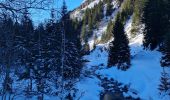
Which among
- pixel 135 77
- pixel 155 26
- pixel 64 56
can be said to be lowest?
pixel 135 77

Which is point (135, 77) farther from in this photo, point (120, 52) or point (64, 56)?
point (64, 56)

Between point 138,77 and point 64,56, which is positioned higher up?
point 64,56

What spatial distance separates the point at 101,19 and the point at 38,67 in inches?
4690

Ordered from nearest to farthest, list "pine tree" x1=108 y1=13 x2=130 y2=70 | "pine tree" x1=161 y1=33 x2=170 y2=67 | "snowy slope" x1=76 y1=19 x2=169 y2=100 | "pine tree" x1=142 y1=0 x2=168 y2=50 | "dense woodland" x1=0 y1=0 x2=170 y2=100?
"dense woodland" x1=0 y1=0 x2=170 y2=100, "snowy slope" x1=76 y1=19 x2=169 y2=100, "pine tree" x1=161 y1=33 x2=170 y2=67, "pine tree" x1=108 y1=13 x2=130 y2=70, "pine tree" x1=142 y1=0 x2=168 y2=50

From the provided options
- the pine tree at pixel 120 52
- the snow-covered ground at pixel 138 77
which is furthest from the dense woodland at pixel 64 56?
the snow-covered ground at pixel 138 77

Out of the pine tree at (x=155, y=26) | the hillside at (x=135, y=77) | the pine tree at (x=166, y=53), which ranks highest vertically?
the pine tree at (x=155, y=26)

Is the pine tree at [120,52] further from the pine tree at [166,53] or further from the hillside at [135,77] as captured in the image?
the pine tree at [166,53]

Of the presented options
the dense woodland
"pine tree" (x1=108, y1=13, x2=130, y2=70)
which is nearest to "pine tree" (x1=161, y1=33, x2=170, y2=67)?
the dense woodland

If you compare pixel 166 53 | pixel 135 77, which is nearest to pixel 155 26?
pixel 166 53

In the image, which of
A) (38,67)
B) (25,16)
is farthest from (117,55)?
(25,16)

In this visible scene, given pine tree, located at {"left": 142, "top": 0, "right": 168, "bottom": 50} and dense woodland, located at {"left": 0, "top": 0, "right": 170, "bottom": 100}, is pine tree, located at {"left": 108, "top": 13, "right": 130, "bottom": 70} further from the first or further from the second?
pine tree, located at {"left": 142, "top": 0, "right": 168, "bottom": 50}

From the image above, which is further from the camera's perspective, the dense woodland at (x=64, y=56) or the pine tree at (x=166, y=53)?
the pine tree at (x=166, y=53)

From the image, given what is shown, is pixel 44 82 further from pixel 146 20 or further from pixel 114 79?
pixel 146 20

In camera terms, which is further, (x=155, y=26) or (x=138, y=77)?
(x=155, y=26)
